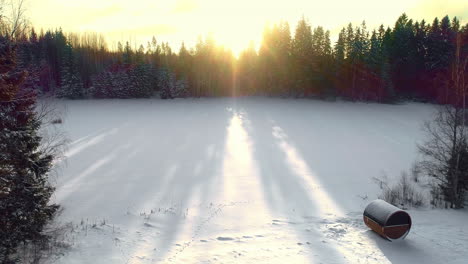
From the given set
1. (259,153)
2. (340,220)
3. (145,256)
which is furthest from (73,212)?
(259,153)

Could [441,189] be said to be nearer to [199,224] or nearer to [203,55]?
[199,224]

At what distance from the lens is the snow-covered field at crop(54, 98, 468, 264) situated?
1046 centimetres

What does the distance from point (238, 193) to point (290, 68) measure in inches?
1885

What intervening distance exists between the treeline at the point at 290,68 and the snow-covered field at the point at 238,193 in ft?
57.5

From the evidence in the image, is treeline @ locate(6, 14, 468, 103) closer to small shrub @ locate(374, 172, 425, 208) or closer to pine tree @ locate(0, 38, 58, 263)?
small shrub @ locate(374, 172, 425, 208)

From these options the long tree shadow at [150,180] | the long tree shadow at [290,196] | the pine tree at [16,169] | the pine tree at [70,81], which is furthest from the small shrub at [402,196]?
the pine tree at [70,81]

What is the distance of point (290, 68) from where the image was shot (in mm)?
61812

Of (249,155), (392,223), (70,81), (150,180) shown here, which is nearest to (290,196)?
(392,223)

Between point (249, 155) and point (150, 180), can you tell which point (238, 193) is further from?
point (249, 155)

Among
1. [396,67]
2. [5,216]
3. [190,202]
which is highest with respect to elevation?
[396,67]

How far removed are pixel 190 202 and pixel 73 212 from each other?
5.33 meters

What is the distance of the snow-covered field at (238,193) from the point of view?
1046 centimetres

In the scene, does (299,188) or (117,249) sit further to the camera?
(299,188)

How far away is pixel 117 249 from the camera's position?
1014 cm
